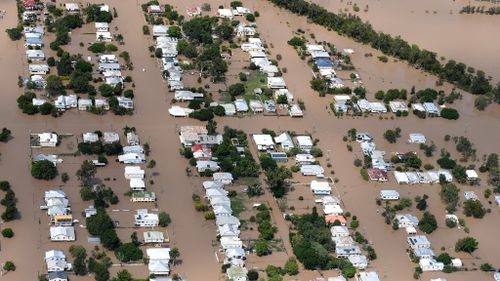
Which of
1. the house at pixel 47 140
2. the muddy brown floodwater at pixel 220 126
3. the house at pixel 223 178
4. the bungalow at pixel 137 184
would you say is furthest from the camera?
the house at pixel 47 140

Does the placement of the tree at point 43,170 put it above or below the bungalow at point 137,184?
above

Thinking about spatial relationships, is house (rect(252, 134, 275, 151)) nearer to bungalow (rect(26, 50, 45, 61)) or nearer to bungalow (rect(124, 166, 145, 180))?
bungalow (rect(124, 166, 145, 180))

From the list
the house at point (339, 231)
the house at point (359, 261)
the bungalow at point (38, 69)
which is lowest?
the house at point (359, 261)

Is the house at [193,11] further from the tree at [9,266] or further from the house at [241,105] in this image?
the tree at [9,266]

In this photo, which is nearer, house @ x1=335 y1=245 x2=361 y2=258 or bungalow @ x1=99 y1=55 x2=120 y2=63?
house @ x1=335 y1=245 x2=361 y2=258

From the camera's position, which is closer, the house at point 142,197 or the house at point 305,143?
the house at point 142,197

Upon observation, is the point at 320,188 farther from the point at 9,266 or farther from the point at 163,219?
the point at 9,266

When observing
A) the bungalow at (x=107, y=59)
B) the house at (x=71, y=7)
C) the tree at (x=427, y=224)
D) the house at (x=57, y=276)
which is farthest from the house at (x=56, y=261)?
the house at (x=71, y=7)

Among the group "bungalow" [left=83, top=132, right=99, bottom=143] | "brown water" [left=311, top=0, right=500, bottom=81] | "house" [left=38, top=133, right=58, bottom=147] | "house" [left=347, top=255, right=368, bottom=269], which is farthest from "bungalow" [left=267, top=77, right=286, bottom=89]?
"house" [left=347, top=255, right=368, bottom=269]
